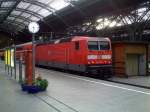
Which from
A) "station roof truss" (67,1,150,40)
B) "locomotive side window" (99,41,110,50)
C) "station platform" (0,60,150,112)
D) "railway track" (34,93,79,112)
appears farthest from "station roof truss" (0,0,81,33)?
"railway track" (34,93,79,112)

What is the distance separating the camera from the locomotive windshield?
73.0 ft

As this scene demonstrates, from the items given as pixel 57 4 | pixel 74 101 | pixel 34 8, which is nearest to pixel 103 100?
pixel 74 101

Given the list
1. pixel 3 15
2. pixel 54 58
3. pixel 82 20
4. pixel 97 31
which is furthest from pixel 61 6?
pixel 3 15

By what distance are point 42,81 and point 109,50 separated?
10636 mm

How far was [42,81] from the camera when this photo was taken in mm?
13023

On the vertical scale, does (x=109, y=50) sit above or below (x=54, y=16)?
below

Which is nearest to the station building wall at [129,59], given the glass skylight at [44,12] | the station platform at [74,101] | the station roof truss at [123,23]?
the station platform at [74,101]

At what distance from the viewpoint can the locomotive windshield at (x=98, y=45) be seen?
22250 mm

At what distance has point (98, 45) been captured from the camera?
22672mm

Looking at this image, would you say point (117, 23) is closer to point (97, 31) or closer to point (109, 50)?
point (97, 31)

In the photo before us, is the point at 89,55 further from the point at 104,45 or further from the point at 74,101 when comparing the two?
the point at 74,101

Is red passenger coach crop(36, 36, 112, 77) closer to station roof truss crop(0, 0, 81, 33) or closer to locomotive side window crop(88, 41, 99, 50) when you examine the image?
locomotive side window crop(88, 41, 99, 50)

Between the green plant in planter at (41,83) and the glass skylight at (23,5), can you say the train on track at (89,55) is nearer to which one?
the green plant in planter at (41,83)

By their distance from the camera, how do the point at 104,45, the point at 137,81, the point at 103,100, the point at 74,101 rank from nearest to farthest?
the point at 74,101, the point at 103,100, the point at 137,81, the point at 104,45
